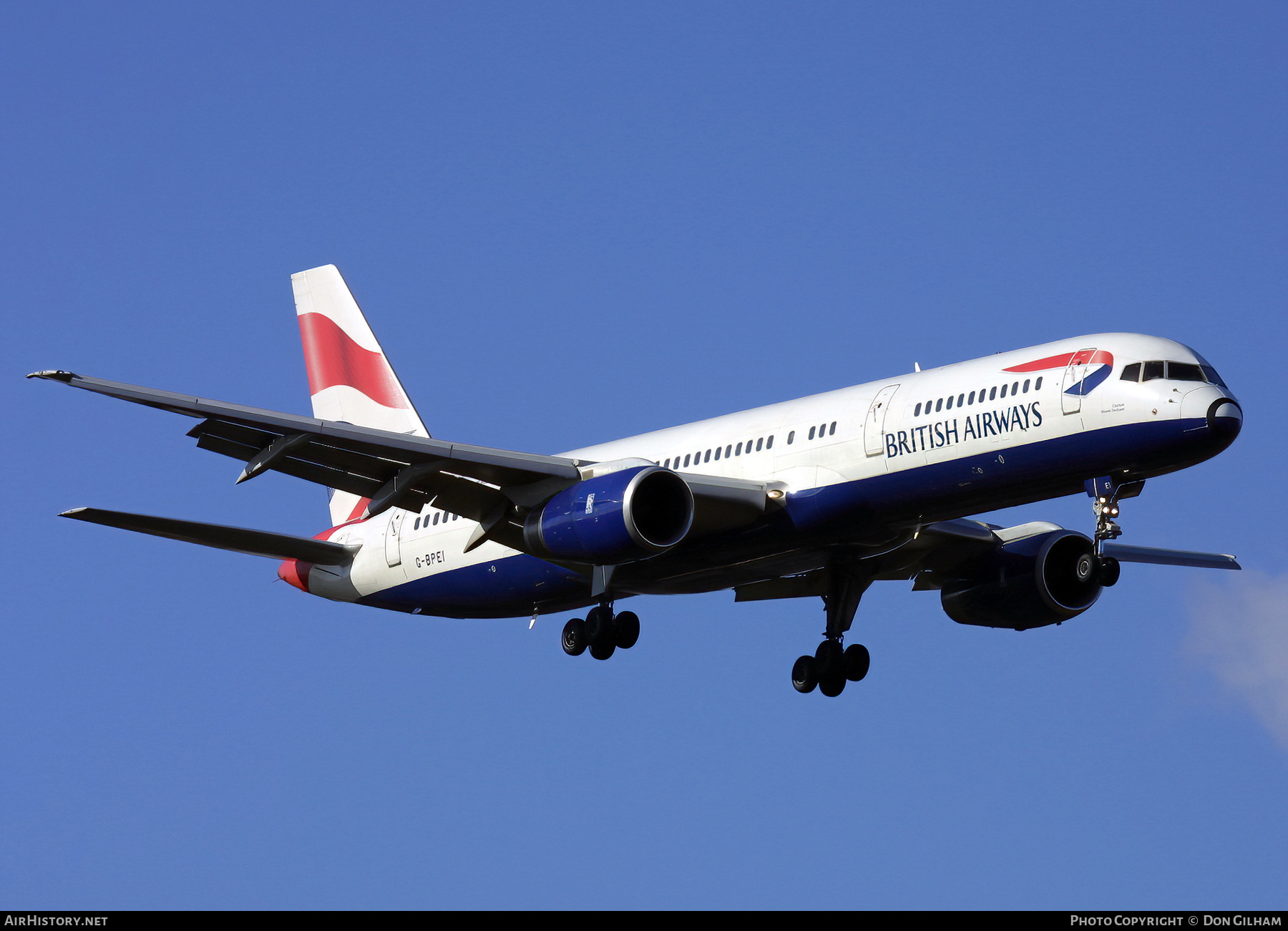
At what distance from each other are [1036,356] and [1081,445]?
2.06 metres

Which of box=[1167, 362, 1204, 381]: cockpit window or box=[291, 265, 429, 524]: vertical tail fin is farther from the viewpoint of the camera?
box=[291, 265, 429, 524]: vertical tail fin

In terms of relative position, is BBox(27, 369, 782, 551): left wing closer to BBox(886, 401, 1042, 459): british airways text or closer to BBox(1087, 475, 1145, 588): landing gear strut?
BBox(886, 401, 1042, 459): british airways text

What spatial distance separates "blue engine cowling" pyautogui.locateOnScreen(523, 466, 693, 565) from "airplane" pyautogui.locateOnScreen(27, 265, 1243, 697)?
4 cm

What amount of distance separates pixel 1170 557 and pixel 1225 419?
12.0 metres

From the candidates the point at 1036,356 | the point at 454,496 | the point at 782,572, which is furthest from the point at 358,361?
the point at 1036,356

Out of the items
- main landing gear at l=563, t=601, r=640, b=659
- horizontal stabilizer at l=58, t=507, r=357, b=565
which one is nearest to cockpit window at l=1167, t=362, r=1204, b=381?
main landing gear at l=563, t=601, r=640, b=659

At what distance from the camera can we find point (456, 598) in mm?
38812

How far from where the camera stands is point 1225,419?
29.9m

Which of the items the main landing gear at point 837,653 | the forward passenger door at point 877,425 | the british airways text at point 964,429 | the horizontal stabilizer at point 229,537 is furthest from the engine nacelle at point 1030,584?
the horizontal stabilizer at point 229,537

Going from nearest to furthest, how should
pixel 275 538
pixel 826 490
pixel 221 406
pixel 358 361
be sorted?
pixel 221 406
pixel 826 490
pixel 275 538
pixel 358 361

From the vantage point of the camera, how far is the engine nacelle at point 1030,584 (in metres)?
38.1

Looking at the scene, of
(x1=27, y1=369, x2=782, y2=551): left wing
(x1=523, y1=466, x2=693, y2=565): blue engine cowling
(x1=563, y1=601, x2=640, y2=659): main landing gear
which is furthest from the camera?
(x1=563, y1=601, x2=640, y2=659): main landing gear

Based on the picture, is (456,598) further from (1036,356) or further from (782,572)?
(1036,356)

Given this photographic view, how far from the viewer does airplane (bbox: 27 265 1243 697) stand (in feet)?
101
